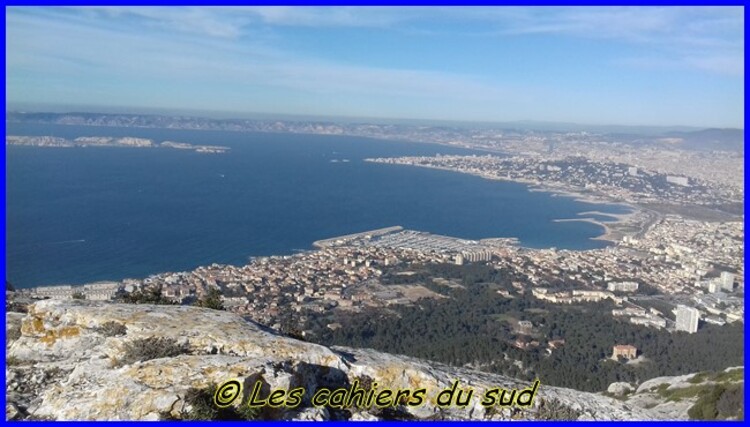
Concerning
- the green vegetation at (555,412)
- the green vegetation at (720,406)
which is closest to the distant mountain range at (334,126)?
the green vegetation at (720,406)

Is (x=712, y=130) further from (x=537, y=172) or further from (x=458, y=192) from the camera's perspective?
(x=458, y=192)

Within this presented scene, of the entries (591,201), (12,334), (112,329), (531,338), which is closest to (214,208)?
(591,201)

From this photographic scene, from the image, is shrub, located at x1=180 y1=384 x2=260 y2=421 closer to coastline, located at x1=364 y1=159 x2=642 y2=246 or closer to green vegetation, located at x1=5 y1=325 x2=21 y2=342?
green vegetation, located at x1=5 y1=325 x2=21 y2=342

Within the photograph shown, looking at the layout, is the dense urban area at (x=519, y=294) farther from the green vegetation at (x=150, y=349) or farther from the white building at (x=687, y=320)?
the green vegetation at (x=150, y=349)

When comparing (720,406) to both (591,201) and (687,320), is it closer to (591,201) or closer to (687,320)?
(687,320)

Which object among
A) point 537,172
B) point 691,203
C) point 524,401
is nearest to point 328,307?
point 524,401
